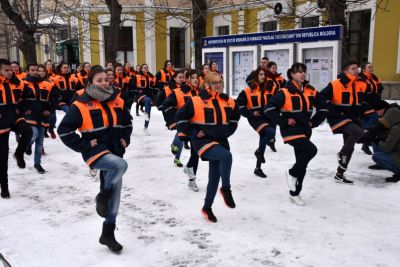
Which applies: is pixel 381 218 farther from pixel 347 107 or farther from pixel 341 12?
pixel 341 12

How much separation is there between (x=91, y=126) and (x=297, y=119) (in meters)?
2.91

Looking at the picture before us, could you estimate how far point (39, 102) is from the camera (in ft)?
27.8

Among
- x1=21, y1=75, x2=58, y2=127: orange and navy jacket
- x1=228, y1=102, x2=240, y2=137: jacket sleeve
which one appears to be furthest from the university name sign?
x1=228, y1=102, x2=240, y2=137: jacket sleeve

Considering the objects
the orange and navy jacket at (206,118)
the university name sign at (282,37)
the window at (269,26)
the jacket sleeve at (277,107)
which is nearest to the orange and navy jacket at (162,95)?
the jacket sleeve at (277,107)

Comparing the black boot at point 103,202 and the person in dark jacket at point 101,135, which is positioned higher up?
the person in dark jacket at point 101,135

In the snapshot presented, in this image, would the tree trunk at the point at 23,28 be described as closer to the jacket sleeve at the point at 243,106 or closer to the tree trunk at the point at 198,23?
the tree trunk at the point at 198,23

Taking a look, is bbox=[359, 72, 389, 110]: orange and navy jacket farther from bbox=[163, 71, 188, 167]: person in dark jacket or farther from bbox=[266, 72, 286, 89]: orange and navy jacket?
bbox=[163, 71, 188, 167]: person in dark jacket

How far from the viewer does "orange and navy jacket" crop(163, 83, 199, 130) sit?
7738 millimetres

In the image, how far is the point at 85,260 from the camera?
442 centimetres

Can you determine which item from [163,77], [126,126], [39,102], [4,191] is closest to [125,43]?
[163,77]

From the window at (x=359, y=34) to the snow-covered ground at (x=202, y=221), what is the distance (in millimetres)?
12965

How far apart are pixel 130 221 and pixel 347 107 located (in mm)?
3917

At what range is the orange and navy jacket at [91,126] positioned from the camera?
444 centimetres

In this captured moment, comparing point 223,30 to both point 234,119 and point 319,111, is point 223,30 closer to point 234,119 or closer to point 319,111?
point 319,111
